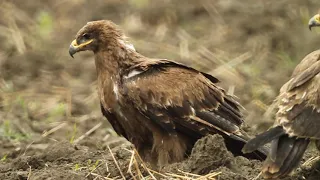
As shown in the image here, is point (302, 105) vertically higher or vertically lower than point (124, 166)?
higher

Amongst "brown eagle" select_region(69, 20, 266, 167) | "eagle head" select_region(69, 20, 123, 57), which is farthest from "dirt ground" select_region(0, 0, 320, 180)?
"eagle head" select_region(69, 20, 123, 57)

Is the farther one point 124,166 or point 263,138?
point 124,166

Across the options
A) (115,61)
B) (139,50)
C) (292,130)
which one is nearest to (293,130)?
(292,130)

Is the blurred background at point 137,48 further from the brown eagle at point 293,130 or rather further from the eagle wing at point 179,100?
the brown eagle at point 293,130

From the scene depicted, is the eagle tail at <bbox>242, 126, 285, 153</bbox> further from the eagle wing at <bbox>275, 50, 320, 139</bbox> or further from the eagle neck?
the eagle neck

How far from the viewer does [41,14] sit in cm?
1526

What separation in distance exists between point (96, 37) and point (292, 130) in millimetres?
2526

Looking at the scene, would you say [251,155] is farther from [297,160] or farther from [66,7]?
[66,7]

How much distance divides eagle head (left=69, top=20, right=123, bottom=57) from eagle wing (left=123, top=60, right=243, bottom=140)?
443 mm

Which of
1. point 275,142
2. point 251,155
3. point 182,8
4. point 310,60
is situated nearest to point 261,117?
point 251,155

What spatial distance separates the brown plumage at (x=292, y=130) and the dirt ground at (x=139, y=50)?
576mm

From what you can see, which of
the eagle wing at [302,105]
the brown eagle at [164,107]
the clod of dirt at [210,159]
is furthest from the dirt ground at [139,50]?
the eagle wing at [302,105]

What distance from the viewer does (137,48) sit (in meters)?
13.3

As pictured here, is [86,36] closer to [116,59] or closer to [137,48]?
[116,59]
